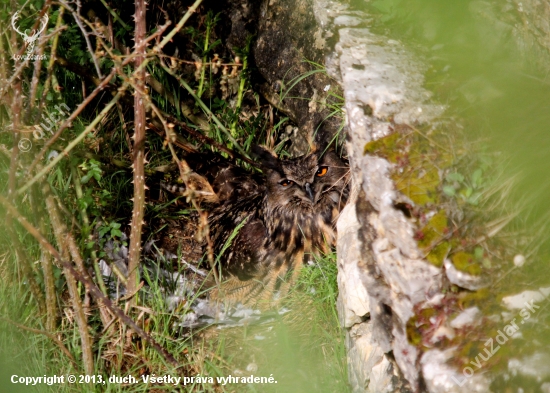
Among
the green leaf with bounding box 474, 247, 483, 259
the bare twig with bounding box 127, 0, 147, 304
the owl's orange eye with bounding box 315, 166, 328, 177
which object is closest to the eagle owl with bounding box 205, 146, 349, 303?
the owl's orange eye with bounding box 315, 166, 328, 177

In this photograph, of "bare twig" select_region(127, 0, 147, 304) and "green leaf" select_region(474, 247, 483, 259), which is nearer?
"green leaf" select_region(474, 247, 483, 259)

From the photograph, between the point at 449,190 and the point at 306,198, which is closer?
the point at 449,190

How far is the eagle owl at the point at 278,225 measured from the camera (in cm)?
355

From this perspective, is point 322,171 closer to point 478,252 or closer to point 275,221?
point 275,221

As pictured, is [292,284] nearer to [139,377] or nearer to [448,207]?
[139,377]

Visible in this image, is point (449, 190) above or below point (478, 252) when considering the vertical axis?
above

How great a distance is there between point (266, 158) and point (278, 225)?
473 millimetres

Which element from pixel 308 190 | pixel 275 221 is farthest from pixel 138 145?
pixel 275 221

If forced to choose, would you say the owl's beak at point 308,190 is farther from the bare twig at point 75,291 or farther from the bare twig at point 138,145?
the bare twig at point 75,291

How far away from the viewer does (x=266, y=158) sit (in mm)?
3695

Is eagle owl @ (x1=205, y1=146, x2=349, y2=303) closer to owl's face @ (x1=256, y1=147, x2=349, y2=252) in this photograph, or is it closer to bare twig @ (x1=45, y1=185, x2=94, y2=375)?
owl's face @ (x1=256, y1=147, x2=349, y2=252)

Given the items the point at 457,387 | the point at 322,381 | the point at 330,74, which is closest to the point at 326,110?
the point at 330,74

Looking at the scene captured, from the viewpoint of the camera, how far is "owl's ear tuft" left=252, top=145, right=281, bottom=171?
367cm

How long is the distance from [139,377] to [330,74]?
6.73 ft
